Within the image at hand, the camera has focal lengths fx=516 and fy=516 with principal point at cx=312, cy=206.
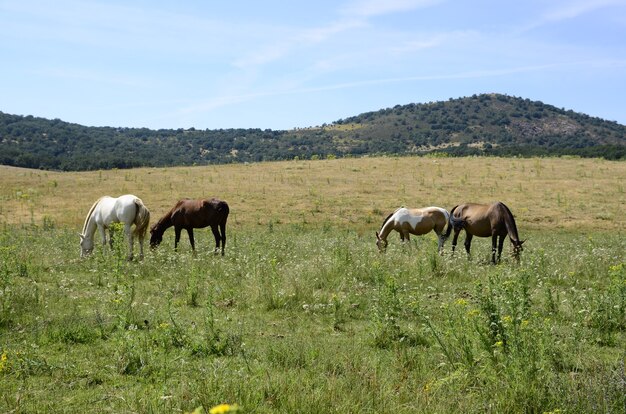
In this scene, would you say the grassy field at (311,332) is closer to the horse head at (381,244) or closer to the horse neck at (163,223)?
the horse head at (381,244)

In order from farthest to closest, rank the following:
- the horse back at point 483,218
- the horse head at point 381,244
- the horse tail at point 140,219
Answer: the horse head at point 381,244, the horse tail at point 140,219, the horse back at point 483,218

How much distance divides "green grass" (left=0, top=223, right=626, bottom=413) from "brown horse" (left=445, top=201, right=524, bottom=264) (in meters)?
1.81

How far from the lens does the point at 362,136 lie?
139125 mm

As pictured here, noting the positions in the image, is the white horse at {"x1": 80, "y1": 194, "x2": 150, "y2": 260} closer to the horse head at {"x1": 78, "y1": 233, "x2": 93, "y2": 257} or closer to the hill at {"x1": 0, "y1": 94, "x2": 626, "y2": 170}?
the horse head at {"x1": 78, "y1": 233, "x2": 93, "y2": 257}

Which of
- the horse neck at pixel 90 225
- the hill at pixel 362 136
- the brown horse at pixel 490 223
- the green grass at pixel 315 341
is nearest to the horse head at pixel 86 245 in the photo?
the horse neck at pixel 90 225

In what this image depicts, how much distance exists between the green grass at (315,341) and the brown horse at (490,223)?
181 cm

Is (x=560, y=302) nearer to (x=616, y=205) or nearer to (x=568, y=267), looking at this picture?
(x=568, y=267)

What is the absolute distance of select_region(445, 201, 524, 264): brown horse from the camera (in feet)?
44.4

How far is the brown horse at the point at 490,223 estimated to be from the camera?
44.4 ft

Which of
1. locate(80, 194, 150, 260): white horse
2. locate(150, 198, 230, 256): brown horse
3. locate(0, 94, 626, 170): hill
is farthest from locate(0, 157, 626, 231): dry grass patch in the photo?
locate(0, 94, 626, 170): hill

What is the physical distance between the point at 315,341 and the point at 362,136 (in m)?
134

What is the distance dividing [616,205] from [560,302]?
27214 mm

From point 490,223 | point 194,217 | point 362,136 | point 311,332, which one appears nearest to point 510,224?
point 490,223

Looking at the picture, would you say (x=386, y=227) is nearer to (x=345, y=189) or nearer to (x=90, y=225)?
(x=90, y=225)
